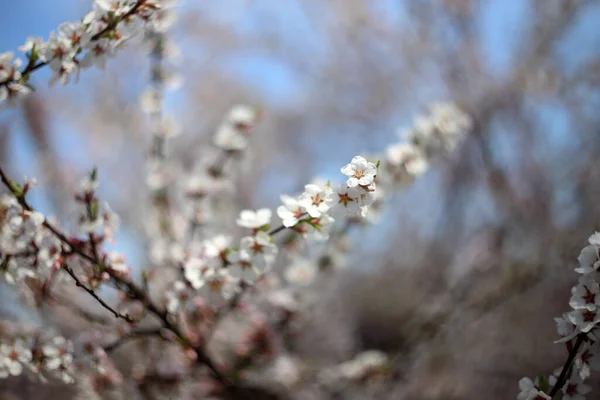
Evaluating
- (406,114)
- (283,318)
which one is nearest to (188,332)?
(283,318)

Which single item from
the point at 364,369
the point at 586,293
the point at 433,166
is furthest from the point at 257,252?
the point at 433,166

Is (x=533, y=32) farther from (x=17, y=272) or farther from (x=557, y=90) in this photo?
(x=17, y=272)

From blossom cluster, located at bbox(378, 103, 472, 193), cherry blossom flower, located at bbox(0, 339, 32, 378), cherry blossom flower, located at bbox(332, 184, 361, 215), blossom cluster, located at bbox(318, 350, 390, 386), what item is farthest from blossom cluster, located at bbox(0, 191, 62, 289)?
blossom cluster, located at bbox(318, 350, 390, 386)

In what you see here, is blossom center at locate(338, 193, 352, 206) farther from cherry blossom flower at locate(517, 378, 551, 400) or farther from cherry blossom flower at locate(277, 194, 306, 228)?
cherry blossom flower at locate(517, 378, 551, 400)

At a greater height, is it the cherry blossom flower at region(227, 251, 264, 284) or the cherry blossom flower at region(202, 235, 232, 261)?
the cherry blossom flower at region(202, 235, 232, 261)

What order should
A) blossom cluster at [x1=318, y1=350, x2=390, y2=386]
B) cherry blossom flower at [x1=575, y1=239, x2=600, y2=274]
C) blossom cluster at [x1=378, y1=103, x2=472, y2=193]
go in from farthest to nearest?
blossom cluster at [x1=318, y1=350, x2=390, y2=386] → blossom cluster at [x1=378, y1=103, x2=472, y2=193] → cherry blossom flower at [x1=575, y1=239, x2=600, y2=274]

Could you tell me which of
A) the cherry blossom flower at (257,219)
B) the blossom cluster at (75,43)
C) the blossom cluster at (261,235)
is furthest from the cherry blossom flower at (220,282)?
the blossom cluster at (75,43)
